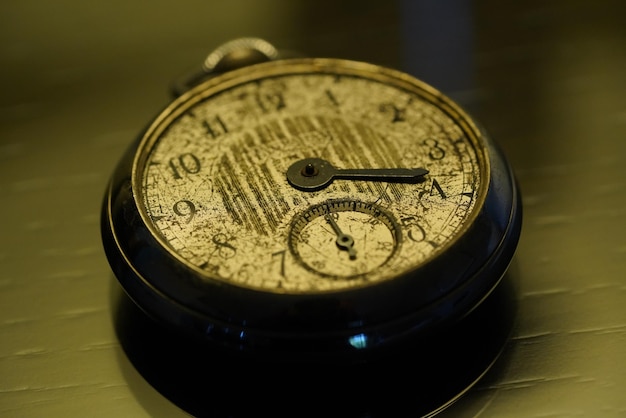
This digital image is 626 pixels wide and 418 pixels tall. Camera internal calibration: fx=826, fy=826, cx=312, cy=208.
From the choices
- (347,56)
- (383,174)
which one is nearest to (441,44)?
(347,56)

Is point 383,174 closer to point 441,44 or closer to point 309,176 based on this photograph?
point 309,176

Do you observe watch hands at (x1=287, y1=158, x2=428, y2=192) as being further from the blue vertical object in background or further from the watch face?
the blue vertical object in background

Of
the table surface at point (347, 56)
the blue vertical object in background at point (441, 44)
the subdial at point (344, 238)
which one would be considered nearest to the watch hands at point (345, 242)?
the subdial at point (344, 238)

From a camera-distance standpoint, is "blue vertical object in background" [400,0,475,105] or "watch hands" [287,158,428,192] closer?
"watch hands" [287,158,428,192]

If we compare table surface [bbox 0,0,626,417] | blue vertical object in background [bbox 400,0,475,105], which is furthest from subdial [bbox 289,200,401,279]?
blue vertical object in background [bbox 400,0,475,105]

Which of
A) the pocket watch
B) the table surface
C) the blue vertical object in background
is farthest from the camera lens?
the blue vertical object in background

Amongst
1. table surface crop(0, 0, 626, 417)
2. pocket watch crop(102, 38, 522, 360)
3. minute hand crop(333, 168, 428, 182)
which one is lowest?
table surface crop(0, 0, 626, 417)

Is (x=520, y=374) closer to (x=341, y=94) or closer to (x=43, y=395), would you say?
(x=341, y=94)

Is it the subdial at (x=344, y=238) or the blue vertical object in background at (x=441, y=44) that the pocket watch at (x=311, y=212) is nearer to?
the subdial at (x=344, y=238)

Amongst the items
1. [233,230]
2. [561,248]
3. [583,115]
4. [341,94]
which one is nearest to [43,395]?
[233,230]
